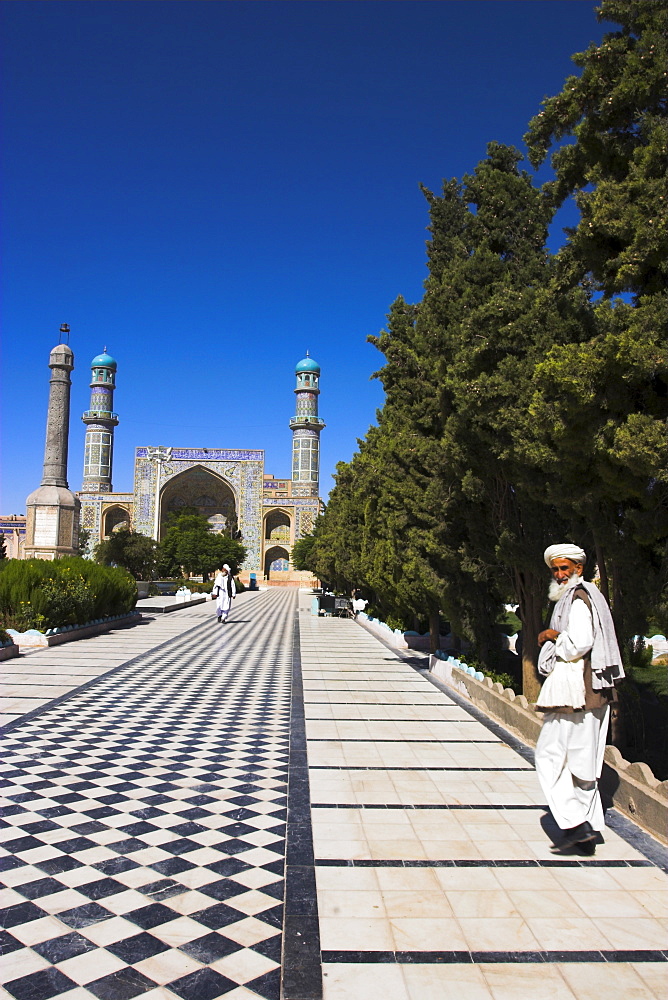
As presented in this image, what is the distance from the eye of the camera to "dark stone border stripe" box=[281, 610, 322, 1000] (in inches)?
89.7

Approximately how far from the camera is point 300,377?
5369cm

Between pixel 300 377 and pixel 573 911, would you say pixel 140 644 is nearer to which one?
pixel 573 911

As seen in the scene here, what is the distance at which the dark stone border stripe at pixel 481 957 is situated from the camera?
7.86 feet

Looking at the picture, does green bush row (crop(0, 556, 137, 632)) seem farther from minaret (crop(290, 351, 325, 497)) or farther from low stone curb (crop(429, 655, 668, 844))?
minaret (crop(290, 351, 325, 497))

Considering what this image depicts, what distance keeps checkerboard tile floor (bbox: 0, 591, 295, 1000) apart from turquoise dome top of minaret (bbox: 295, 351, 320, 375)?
48.1 meters

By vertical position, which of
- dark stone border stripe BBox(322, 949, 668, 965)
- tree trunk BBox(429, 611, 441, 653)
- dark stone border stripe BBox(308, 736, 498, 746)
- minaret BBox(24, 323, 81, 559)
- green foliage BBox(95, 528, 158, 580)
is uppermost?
minaret BBox(24, 323, 81, 559)

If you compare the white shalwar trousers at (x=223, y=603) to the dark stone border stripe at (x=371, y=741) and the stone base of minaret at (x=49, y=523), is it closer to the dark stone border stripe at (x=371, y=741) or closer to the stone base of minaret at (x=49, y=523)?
the stone base of minaret at (x=49, y=523)

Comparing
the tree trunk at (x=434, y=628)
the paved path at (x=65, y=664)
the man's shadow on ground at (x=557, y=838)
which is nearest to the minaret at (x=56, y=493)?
the paved path at (x=65, y=664)

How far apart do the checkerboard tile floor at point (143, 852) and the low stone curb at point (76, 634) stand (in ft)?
14.5

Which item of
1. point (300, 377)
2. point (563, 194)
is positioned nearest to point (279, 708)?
point (563, 194)

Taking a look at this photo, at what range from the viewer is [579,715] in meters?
3.31

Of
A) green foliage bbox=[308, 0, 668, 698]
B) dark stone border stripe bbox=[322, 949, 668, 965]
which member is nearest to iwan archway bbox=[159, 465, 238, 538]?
green foliage bbox=[308, 0, 668, 698]

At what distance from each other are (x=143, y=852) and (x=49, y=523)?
60.4 feet

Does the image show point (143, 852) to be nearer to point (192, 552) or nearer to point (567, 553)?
point (567, 553)
